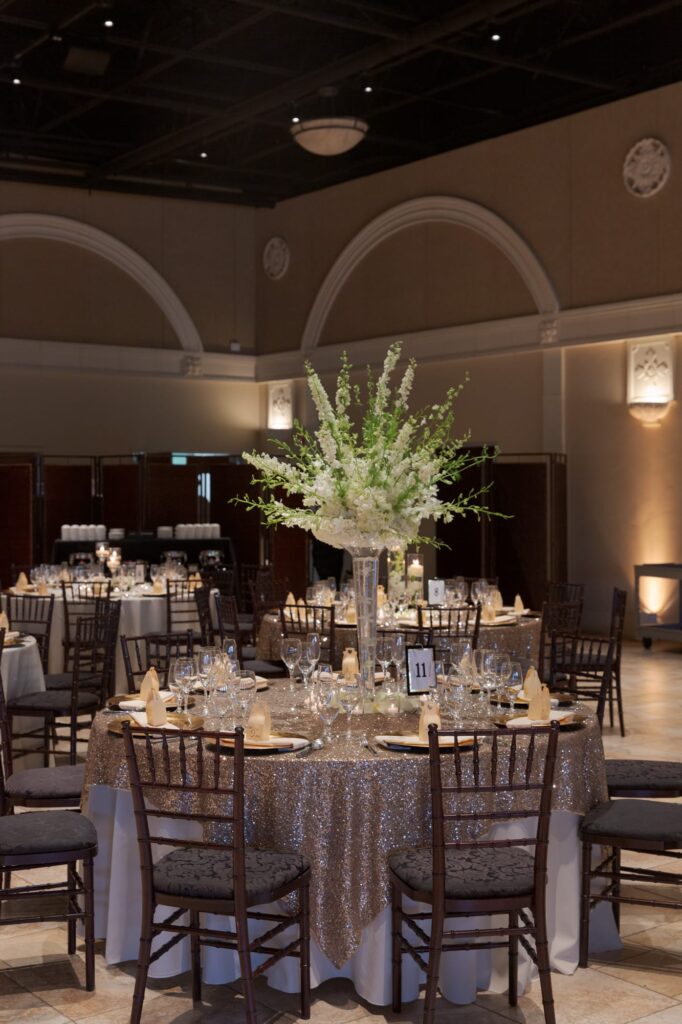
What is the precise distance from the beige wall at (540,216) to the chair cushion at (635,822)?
899 cm

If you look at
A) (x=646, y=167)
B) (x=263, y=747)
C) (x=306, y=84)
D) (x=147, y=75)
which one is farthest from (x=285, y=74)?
(x=263, y=747)

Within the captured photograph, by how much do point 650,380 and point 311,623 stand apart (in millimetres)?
6099

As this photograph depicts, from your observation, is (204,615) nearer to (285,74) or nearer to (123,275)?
(285,74)

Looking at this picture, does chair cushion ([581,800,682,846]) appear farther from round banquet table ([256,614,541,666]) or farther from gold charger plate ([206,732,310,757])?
round banquet table ([256,614,541,666])

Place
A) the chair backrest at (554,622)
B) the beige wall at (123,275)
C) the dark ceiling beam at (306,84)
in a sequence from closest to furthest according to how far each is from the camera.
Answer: the chair backrest at (554,622) → the dark ceiling beam at (306,84) → the beige wall at (123,275)

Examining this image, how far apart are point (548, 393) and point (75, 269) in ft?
21.3

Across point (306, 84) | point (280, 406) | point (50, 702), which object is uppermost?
point (306, 84)

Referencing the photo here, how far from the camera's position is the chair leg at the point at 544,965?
3596mm

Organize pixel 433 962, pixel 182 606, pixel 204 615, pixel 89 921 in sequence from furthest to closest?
pixel 182 606 → pixel 204 615 → pixel 89 921 → pixel 433 962

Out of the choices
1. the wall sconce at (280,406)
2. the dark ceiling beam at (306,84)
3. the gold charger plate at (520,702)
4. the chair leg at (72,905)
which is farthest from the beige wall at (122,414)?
the gold charger plate at (520,702)

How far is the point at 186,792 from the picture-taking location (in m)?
3.86

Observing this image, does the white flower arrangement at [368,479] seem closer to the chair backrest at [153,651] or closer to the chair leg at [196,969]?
the chair backrest at [153,651]

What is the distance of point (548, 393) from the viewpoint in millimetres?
13875

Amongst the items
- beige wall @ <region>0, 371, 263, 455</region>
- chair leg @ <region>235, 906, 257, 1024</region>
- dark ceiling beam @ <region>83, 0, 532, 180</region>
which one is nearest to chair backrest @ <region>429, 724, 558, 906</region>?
chair leg @ <region>235, 906, 257, 1024</region>
